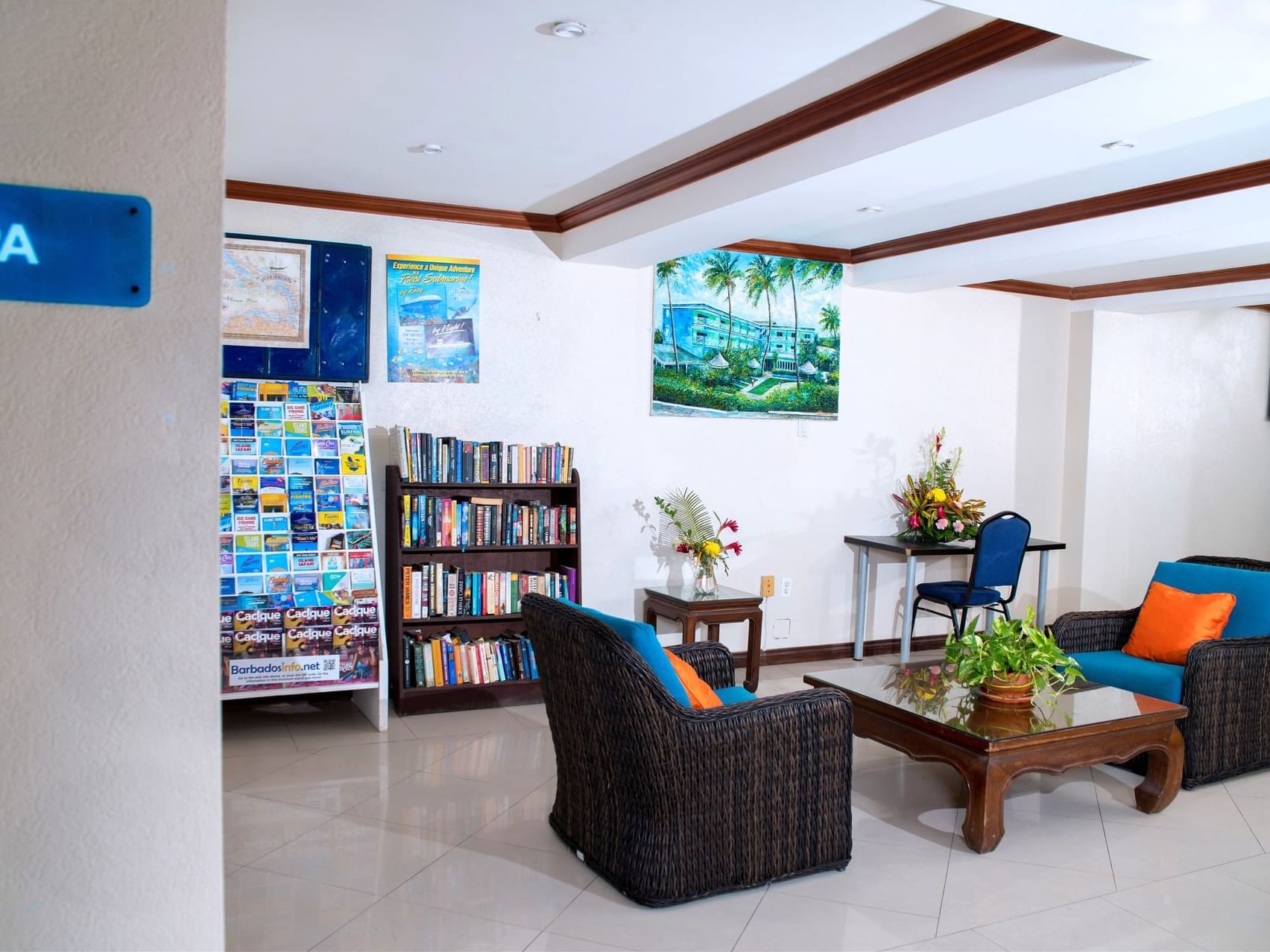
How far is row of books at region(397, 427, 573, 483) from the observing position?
198 inches

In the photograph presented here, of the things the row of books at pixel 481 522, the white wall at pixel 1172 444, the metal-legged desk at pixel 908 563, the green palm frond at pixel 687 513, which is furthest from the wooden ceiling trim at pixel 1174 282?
the row of books at pixel 481 522

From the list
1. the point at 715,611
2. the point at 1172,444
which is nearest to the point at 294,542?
the point at 715,611

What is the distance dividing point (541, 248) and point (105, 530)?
14.2ft

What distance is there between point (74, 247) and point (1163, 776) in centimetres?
396

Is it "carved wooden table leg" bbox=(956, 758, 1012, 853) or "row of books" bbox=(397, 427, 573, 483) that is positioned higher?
"row of books" bbox=(397, 427, 573, 483)

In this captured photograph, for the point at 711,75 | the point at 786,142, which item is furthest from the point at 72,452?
the point at 786,142

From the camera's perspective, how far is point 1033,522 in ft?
24.3

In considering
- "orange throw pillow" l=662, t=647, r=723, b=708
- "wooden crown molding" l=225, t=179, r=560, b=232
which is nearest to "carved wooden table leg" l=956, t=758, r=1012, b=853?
"orange throw pillow" l=662, t=647, r=723, b=708

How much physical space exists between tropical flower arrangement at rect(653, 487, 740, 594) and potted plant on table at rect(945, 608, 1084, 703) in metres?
1.97

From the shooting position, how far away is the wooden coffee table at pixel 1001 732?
3.43 m

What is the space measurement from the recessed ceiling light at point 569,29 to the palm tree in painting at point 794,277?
10.7 feet

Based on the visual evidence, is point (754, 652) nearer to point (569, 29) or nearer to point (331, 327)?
point (331, 327)

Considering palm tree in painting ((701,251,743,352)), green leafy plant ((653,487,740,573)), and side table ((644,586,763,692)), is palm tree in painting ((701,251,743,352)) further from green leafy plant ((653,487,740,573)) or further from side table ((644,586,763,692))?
side table ((644,586,763,692))

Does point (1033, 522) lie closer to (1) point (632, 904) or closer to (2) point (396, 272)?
(2) point (396, 272)
